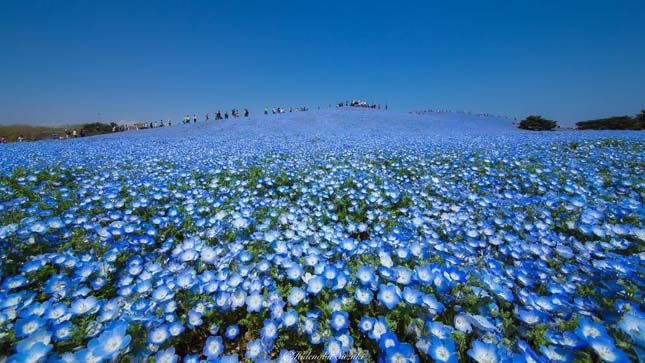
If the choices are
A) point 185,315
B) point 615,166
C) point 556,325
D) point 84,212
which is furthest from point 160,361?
point 615,166

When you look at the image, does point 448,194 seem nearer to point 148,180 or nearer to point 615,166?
point 615,166

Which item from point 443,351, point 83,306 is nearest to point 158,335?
point 83,306

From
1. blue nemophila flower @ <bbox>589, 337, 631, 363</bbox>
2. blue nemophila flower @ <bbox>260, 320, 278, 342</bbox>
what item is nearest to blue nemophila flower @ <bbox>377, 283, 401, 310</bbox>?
blue nemophila flower @ <bbox>260, 320, 278, 342</bbox>

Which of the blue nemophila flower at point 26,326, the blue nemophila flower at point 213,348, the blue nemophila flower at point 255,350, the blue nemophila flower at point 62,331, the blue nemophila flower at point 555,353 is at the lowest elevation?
the blue nemophila flower at point 255,350

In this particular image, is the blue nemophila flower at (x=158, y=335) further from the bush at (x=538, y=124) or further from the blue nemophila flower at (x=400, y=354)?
the bush at (x=538, y=124)

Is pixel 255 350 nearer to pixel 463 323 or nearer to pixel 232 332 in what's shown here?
pixel 232 332

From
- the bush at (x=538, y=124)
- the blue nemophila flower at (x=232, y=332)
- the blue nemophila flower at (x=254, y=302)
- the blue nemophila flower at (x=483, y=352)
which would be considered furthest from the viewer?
the bush at (x=538, y=124)

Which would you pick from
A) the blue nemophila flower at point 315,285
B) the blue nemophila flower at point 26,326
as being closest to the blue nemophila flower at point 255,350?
the blue nemophila flower at point 315,285
